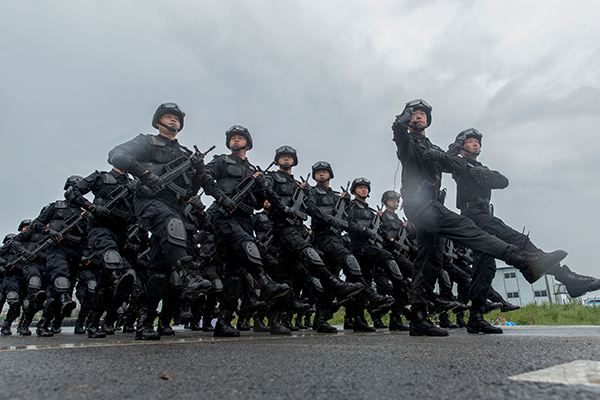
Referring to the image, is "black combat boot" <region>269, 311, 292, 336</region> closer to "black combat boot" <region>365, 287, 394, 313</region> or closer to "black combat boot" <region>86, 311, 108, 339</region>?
"black combat boot" <region>365, 287, 394, 313</region>

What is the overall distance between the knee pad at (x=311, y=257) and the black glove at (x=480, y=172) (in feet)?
6.58

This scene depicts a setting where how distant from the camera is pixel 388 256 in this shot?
597 centimetres

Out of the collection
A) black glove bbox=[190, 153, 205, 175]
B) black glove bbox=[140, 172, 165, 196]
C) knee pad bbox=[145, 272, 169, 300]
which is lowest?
knee pad bbox=[145, 272, 169, 300]

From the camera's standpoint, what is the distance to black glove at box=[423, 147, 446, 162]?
3.80 meters

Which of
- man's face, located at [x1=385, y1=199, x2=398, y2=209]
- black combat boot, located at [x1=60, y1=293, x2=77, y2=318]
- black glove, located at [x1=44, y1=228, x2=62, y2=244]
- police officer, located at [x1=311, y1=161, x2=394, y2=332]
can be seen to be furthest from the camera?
man's face, located at [x1=385, y1=199, x2=398, y2=209]

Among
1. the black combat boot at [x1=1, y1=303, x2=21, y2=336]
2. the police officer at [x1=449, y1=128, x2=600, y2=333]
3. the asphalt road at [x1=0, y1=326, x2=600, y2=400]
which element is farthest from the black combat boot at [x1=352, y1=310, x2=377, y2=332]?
the black combat boot at [x1=1, y1=303, x2=21, y2=336]

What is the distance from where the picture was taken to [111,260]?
14.9ft

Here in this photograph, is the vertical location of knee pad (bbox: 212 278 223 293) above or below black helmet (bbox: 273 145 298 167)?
below

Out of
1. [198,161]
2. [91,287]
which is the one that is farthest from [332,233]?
[91,287]

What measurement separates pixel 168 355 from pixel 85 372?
57cm

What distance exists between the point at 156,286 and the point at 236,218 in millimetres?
1233

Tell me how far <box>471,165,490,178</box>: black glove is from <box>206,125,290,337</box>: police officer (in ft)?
7.75

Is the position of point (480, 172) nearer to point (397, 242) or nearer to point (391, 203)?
point (397, 242)

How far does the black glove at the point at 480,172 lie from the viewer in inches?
166
